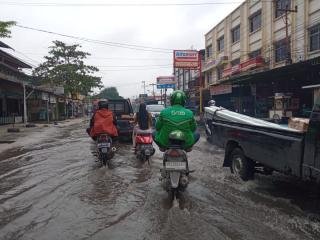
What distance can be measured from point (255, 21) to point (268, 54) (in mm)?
4890

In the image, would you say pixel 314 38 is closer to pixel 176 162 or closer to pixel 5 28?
pixel 5 28

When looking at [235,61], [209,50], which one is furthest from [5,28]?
[209,50]

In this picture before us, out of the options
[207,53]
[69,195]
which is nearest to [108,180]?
[69,195]

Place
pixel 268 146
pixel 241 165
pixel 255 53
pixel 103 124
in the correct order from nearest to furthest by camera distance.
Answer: pixel 268 146 → pixel 241 165 → pixel 103 124 → pixel 255 53

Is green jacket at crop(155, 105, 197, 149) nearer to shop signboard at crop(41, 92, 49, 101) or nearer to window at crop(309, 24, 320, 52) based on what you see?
window at crop(309, 24, 320, 52)

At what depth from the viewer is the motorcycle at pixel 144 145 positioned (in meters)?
11.3

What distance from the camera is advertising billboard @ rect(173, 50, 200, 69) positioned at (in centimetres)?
4572

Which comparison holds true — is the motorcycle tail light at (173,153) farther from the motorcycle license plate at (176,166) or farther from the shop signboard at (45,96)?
the shop signboard at (45,96)

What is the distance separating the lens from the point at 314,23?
91.0 ft

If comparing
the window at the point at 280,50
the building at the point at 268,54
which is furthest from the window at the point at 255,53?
the window at the point at 280,50

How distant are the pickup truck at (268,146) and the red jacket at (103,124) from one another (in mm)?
2497

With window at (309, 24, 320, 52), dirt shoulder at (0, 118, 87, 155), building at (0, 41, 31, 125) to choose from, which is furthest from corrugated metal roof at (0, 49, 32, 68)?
window at (309, 24, 320, 52)

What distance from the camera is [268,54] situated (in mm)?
34750

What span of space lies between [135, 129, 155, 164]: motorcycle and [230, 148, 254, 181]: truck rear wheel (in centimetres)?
290
